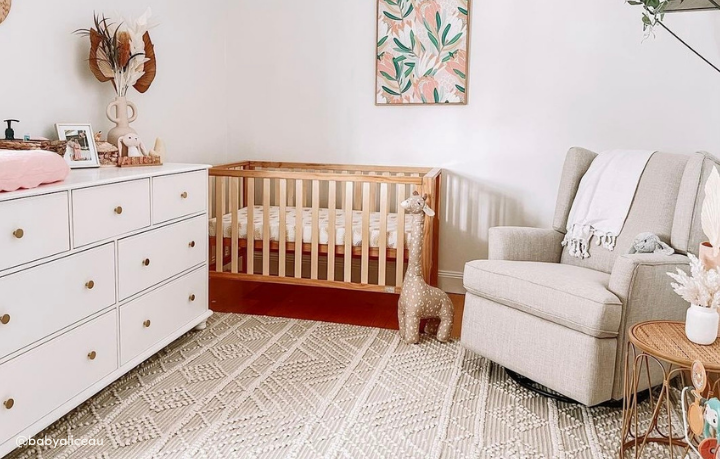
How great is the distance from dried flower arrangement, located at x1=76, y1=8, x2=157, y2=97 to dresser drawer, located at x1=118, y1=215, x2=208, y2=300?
67 cm

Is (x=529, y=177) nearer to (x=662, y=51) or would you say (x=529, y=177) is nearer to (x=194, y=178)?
(x=662, y=51)

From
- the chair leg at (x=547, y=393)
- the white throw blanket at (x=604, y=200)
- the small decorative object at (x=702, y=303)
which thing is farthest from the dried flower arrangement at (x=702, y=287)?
the white throw blanket at (x=604, y=200)

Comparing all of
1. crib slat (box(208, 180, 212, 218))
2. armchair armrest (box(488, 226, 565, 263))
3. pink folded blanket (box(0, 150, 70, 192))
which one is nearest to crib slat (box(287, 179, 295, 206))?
crib slat (box(208, 180, 212, 218))

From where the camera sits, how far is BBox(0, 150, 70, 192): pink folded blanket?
1798mm

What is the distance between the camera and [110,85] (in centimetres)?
302

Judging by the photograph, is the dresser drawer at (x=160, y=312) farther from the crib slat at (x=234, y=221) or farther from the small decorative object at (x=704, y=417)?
the small decorative object at (x=704, y=417)

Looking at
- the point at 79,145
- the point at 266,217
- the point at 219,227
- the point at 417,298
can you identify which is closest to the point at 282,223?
the point at 266,217

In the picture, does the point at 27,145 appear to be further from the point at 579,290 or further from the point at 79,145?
the point at 579,290

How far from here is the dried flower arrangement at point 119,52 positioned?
2754 mm

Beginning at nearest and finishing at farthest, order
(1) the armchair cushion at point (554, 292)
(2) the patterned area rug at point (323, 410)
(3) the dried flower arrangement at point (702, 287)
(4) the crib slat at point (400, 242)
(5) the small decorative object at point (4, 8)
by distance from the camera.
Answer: (3) the dried flower arrangement at point (702, 287)
(2) the patterned area rug at point (323, 410)
(1) the armchair cushion at point (554, 292)
(5) the small decorative object at point (4, 8)
(4) the crib slat at point (400, 242)

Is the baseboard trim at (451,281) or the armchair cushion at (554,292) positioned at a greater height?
the armchair cushion at (554,292)

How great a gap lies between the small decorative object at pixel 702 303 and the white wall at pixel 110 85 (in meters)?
2.39

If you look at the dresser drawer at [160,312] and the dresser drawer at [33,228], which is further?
the dresser drawer at [160,312]

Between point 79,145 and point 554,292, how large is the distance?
6.26ft
